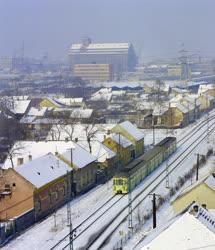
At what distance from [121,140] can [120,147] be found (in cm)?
116

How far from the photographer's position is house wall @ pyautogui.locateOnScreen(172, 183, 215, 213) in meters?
20.6

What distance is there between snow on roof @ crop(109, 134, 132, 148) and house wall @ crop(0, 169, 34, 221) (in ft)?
37.2

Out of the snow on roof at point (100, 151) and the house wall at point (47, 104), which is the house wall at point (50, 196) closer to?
the snow on roof at point (100, 151)

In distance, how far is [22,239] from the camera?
68.7ft

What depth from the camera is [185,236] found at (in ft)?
45.6

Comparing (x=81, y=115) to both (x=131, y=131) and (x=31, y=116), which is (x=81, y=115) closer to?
(x=31, y=116)

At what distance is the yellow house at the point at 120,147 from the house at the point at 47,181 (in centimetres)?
Result: 681

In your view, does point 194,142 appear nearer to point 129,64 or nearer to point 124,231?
point 124,231

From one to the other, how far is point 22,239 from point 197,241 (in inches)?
350

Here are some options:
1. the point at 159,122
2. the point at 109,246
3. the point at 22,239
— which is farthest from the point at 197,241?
the point at 159,122

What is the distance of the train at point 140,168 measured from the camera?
1075 inches

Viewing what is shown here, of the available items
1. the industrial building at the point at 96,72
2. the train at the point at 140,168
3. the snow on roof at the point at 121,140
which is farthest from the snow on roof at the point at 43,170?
the industrial building at the point at 96,72

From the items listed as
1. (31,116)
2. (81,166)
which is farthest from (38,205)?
(31,116)

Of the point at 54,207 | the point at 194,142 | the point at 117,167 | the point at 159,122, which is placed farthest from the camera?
the point at 159,122
